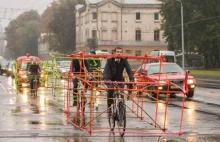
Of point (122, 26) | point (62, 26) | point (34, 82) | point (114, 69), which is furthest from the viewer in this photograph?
point (62, 26)

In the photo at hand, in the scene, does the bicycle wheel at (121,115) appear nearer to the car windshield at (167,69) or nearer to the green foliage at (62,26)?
the car windshield at (167,69)

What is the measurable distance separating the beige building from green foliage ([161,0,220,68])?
93.6 ft

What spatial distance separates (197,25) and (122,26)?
35.9 meters

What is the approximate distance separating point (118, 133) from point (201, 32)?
214 feet

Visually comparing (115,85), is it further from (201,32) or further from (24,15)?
(24,15)

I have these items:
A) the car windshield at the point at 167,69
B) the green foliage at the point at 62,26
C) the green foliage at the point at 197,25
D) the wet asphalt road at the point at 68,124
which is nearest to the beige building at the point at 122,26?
the green foliage at the point at 62,26

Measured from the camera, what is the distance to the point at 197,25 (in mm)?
76875

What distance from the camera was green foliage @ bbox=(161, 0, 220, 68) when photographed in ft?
242

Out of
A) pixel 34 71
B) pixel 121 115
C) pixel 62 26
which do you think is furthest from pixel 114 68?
pixel 62 26

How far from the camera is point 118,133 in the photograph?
12750 mm

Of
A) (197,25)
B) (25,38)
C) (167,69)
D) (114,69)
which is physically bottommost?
(167,69)

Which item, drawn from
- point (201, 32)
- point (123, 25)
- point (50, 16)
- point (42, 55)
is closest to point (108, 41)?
point (123, 25)

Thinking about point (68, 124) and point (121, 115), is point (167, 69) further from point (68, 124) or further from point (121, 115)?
point (121, 115)

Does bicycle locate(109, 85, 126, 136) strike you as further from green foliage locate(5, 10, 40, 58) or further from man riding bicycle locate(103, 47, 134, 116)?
green foliage locate(5, 10, 40, 58)
